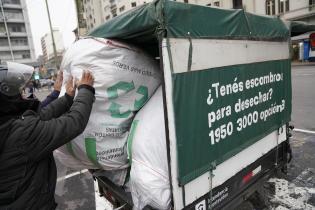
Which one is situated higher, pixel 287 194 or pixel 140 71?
pixel 140 71

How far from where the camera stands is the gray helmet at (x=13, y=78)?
1.65 metres

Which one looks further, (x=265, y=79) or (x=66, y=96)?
(x=265, y=79)

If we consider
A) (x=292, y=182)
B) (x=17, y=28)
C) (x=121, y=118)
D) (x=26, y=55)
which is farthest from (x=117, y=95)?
(x=17, y=28)

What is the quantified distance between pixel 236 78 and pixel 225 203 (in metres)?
1.13

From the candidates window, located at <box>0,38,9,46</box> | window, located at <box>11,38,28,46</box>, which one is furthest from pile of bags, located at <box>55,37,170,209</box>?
window, located at <box>11,38,28,46</box>

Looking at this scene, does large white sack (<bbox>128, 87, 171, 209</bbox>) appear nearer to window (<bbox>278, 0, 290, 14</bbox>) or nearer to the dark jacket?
the dark jacket

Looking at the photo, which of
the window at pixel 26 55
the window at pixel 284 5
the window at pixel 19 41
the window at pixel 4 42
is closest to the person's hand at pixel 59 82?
the window at pixel 284 5

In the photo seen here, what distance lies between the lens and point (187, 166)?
192 cm

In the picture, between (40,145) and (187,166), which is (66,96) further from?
(187,166)

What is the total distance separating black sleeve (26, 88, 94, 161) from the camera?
1.68 meters

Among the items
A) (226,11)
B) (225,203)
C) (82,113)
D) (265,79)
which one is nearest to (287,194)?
(225,203)

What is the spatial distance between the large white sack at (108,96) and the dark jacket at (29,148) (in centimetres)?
36

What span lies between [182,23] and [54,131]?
3.69ft

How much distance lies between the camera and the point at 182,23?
71.5 inches
